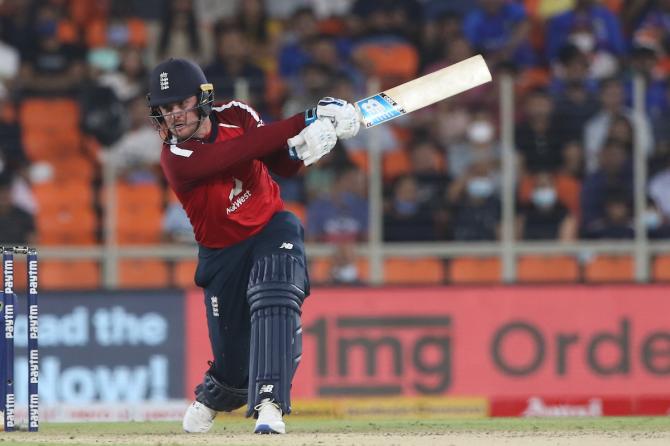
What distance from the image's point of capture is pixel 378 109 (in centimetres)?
780

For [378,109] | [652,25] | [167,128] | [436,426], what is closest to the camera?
[167,128]

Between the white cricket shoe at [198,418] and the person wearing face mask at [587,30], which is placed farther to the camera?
the person wearing face mask at [587,30]

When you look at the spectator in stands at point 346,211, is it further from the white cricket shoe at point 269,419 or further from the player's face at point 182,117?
the white cricket shoe at point 269,419

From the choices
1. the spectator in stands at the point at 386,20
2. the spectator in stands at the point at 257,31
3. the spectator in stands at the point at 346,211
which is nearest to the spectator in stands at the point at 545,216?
the spectator in stands at the point at 346,211

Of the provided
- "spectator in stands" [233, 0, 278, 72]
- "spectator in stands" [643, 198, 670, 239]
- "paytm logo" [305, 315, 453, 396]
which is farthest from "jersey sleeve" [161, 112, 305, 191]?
"spectator in stands" [233, 0, 278, 72]

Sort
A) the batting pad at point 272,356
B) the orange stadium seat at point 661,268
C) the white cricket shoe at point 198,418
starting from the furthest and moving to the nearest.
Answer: the orange stadium seat at point 661,268 < the white cricket shoe at point 198,418 < the batting pad at point 272,356

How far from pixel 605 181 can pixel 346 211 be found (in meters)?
2.09

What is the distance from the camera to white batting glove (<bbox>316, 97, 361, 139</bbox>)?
745cm

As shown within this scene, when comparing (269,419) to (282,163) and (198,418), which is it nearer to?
(198,418)

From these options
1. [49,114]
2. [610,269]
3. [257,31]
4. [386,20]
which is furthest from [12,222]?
[610,269]

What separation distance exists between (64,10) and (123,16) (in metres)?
0.56

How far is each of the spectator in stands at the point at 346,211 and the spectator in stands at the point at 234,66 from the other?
34.4 inches

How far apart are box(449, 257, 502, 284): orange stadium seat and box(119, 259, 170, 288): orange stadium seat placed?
2.30 meters

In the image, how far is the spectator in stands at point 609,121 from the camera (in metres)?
12.5
